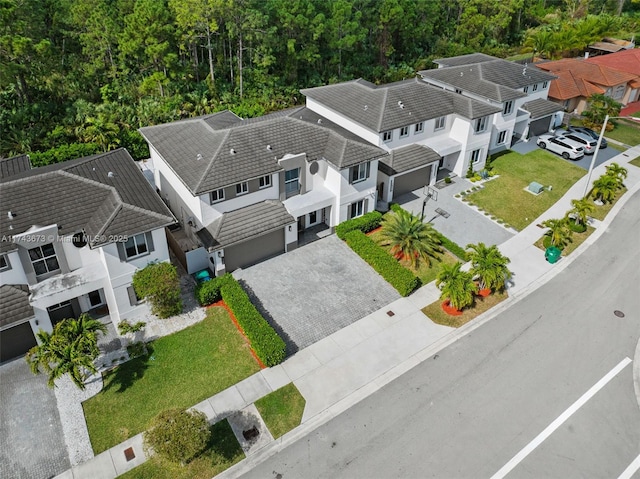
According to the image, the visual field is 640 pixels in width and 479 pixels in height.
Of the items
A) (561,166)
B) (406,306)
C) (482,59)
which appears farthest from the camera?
(482,59)

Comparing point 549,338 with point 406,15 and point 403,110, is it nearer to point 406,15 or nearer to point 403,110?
point 403,110

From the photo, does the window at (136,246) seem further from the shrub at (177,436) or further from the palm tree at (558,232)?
the palm tree at (558,232)

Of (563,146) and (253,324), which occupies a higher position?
(563,146)

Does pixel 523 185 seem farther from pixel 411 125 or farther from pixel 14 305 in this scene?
pixel 14 305

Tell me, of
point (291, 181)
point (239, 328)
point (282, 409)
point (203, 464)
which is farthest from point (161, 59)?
point (203, 464)

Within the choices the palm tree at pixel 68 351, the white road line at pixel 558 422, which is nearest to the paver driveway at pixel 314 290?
the palm tree at pixel 68 351

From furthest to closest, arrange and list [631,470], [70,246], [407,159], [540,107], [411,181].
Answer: [540,107] → [411,181] → [407,159] → [70,246] → [631,470]

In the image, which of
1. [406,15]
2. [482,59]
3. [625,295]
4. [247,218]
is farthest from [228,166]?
[406,15]
